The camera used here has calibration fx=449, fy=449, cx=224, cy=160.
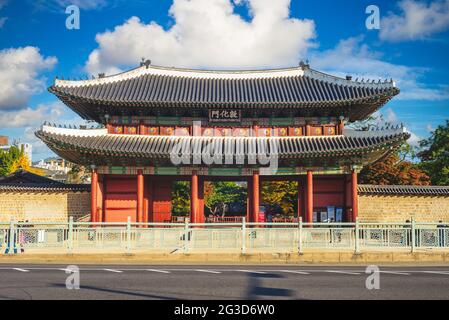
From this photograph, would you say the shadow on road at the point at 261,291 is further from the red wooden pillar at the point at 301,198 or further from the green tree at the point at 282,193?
the green tree at the point at 282,193

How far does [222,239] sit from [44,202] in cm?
1238

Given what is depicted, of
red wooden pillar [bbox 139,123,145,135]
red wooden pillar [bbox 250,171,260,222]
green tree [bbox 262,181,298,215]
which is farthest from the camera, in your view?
green tree [bbox 262,181,298,215]

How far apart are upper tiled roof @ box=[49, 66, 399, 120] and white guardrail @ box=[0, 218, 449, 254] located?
875cm

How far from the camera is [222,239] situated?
18.0 meters

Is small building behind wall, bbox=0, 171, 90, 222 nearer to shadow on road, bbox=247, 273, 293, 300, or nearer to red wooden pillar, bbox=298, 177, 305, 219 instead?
red wooden pillar, bbox=298, 177, 305, 219

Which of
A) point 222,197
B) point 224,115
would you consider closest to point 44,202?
point 224,115

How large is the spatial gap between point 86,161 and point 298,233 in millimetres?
12894

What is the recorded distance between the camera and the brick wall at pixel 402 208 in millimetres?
25594

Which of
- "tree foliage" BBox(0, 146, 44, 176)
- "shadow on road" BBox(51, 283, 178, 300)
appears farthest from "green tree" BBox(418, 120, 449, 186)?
"tree foliage" BBox(0, 146, 44, 176)

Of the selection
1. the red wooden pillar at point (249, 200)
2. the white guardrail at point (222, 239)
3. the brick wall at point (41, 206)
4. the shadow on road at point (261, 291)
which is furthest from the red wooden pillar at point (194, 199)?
the shadow on road at point (261, 291)

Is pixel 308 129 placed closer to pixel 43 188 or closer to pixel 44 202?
pixel 43 188

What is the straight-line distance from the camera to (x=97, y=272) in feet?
45.1

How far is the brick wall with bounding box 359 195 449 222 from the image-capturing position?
25.6m

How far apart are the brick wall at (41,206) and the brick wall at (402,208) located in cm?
1603
